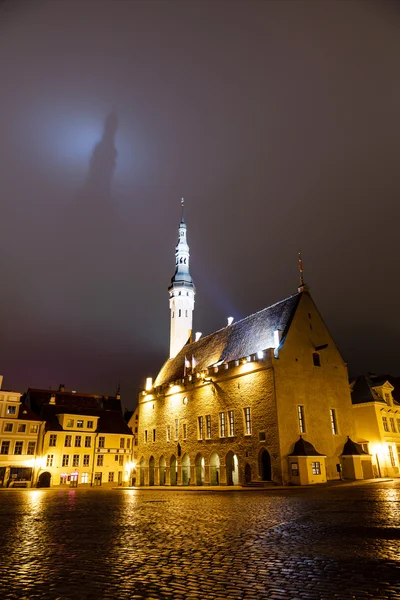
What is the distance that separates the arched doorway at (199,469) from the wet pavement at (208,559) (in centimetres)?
3059

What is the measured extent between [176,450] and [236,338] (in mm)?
13278

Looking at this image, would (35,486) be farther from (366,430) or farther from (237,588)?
(237,588)

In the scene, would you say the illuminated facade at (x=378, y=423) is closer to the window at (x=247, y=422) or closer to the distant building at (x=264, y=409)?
the distant building at (x=264, y=409)

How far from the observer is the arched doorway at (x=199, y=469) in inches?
1607

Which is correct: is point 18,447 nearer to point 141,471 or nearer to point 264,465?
point 141,471

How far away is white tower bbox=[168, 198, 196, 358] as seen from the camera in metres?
59.3

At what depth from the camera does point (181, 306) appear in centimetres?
6050

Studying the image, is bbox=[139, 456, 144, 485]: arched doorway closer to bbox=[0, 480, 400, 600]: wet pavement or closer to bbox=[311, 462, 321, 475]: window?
bbox=[311, 462, 321, 475]: window

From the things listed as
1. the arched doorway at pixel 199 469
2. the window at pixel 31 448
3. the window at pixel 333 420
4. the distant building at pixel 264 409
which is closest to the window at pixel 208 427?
the distant building at pixel 264 409

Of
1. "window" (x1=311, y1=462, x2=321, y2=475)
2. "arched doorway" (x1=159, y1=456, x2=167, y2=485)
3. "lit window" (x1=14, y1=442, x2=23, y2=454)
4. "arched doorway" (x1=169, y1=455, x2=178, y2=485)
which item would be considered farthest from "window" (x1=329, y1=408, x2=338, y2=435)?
"lit window" (x1=14, y1=442, x2=23, y2=454)

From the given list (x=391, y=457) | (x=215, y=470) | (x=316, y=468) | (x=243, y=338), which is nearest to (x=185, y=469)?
(x=215, y=470)

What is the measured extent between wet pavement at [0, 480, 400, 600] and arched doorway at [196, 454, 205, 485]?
30594 mm

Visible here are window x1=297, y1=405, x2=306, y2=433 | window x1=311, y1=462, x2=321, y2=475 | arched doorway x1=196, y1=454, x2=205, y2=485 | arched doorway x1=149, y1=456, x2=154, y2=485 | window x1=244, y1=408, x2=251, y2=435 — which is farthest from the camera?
arched doorway x1=149, y1=456, x2=154, y2=485

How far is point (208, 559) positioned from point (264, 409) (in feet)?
91.3
